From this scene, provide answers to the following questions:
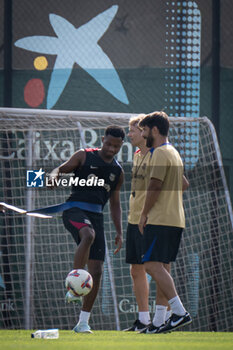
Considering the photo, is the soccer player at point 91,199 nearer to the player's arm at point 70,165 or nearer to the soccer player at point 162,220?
the player's arm at point 70,165

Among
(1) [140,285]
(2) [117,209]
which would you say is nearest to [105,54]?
(2) [117,209]

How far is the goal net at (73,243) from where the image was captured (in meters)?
7.12

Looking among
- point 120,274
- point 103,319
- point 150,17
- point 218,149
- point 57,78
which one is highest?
point 150,17

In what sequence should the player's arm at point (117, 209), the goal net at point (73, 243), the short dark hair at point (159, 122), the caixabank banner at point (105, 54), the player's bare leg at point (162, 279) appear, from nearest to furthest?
the player's bare leg at point (162, 279) → the short dark hair at point (159, 122) → the player's arm at point (117, 209) → the goal net at point (73, 243) → the caixabank banner at point (105, 54)

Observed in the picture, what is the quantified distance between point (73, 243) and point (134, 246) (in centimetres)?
175

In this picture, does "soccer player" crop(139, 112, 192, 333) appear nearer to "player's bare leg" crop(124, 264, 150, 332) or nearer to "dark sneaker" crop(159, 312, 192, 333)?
"dark sneaker" crop(159, 312, 192, 333)

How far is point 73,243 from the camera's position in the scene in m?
7.38

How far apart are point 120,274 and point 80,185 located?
1982 mm

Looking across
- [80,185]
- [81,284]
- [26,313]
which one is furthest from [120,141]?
[26,313]

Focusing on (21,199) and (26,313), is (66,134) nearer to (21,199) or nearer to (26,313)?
(21,199)

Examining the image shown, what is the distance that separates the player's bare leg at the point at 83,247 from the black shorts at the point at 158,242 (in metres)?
0.46

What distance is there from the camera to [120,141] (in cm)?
Answer: 568

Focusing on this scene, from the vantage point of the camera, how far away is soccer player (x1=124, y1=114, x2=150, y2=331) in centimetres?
566

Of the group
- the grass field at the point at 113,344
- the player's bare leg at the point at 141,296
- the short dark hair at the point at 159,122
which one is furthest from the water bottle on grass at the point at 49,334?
the short dark hair at the point at 159,122
